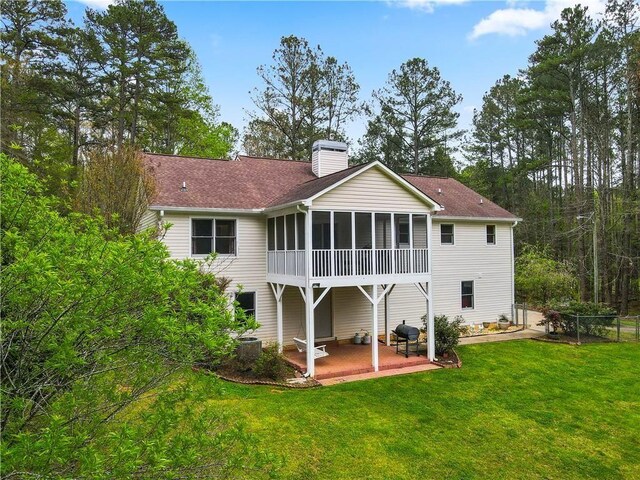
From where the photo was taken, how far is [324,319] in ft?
52.5

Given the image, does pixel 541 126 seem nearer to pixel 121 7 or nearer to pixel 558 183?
pixel 558 183

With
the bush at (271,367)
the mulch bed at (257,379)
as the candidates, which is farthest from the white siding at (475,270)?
the bush at (271,367)

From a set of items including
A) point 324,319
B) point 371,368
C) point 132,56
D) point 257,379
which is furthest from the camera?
point 132,56

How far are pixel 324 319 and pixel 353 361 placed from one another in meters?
2.88

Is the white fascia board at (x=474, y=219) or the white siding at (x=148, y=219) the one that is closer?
the white siding at (x=148, y=219)

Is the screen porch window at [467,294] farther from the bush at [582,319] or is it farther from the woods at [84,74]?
the woods at [84,74]

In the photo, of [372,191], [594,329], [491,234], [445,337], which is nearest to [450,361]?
[445,337]

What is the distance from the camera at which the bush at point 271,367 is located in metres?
11.7

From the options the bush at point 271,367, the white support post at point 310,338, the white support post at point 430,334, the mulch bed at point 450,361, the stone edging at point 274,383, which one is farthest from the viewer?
the white support post at point 430,334

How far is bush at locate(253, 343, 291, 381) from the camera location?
1173 centimetres

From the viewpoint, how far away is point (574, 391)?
36.1ft

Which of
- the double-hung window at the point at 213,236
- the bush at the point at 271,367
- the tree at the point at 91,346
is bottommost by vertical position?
the bush at the point at 271,367

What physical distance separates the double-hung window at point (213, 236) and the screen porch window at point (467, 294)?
10.9m

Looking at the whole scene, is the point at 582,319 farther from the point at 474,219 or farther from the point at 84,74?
the point at 84,74
